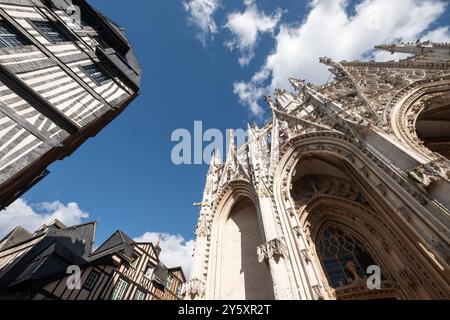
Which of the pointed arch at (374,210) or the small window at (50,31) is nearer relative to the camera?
the pointed arch at (374,210)

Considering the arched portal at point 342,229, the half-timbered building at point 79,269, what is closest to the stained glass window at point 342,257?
the arched portal at point 342,229

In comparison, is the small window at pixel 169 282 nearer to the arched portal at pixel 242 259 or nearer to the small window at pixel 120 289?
the small window at pixel 120 289

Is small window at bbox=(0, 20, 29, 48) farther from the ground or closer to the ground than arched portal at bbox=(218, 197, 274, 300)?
farther from the ground

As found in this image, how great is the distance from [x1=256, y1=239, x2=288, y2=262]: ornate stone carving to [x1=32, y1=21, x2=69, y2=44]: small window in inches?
584

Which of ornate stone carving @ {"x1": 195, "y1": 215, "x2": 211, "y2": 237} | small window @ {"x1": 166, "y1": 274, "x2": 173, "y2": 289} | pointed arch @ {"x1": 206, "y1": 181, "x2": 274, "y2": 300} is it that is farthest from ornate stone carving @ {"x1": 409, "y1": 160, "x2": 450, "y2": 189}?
small window @ {"x1": 166, "y1": 274, "x2": 173, "y2": 289}

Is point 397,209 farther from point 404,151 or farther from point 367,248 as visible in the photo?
point 367,248

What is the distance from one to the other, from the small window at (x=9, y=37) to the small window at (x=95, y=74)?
115 inches

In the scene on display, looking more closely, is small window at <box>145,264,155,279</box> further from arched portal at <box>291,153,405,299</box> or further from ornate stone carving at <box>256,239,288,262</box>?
ornate stone carving at <box>256,239,288,262</box>

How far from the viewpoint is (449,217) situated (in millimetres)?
4387

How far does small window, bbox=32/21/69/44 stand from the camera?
11578 mm

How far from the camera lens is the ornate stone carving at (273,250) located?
5852 millimetres

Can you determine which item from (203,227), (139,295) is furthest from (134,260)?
(203,227)

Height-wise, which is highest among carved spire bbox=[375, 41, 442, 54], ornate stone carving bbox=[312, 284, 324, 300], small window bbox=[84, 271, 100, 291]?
carved spire bbox=[375, 41, 442, 54]

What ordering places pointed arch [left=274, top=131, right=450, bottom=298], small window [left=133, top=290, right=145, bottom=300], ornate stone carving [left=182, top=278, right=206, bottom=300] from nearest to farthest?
1. pointed arch [left=274, top=131, right=450, bottom=298]
2. ornate stone carving [left=182, top=278, right=206, bottom=300]
3. small window [left=133, top=290, right=145, bottom=300]
